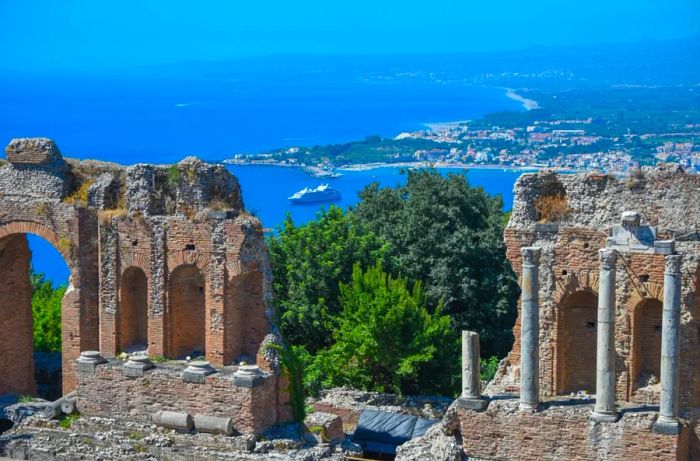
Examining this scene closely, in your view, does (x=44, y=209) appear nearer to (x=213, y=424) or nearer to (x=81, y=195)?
(x=81, y=195)

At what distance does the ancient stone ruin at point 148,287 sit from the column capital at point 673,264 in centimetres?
867

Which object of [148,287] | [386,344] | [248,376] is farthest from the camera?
[386,344]

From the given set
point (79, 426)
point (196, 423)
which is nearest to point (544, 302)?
point (196, 423)

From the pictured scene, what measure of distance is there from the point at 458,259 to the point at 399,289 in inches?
252

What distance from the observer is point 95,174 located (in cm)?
2919

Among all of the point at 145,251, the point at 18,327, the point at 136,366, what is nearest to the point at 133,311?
the point at 145,251

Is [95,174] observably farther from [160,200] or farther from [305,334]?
[305,334]

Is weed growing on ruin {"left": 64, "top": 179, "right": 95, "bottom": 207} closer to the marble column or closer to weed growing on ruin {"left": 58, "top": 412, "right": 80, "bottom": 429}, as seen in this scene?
weed growing on ruin {"left": 58, "top": 412, "right": 80, "bottom": 429}

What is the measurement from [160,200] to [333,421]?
637 cm

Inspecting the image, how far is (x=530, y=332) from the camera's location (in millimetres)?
24203

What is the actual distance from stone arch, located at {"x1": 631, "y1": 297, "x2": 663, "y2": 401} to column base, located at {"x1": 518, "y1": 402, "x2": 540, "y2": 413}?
6.35 feet

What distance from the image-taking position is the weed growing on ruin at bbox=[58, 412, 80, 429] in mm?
27219

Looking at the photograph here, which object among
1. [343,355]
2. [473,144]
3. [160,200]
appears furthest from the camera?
[473,144]

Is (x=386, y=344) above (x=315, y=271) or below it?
below
